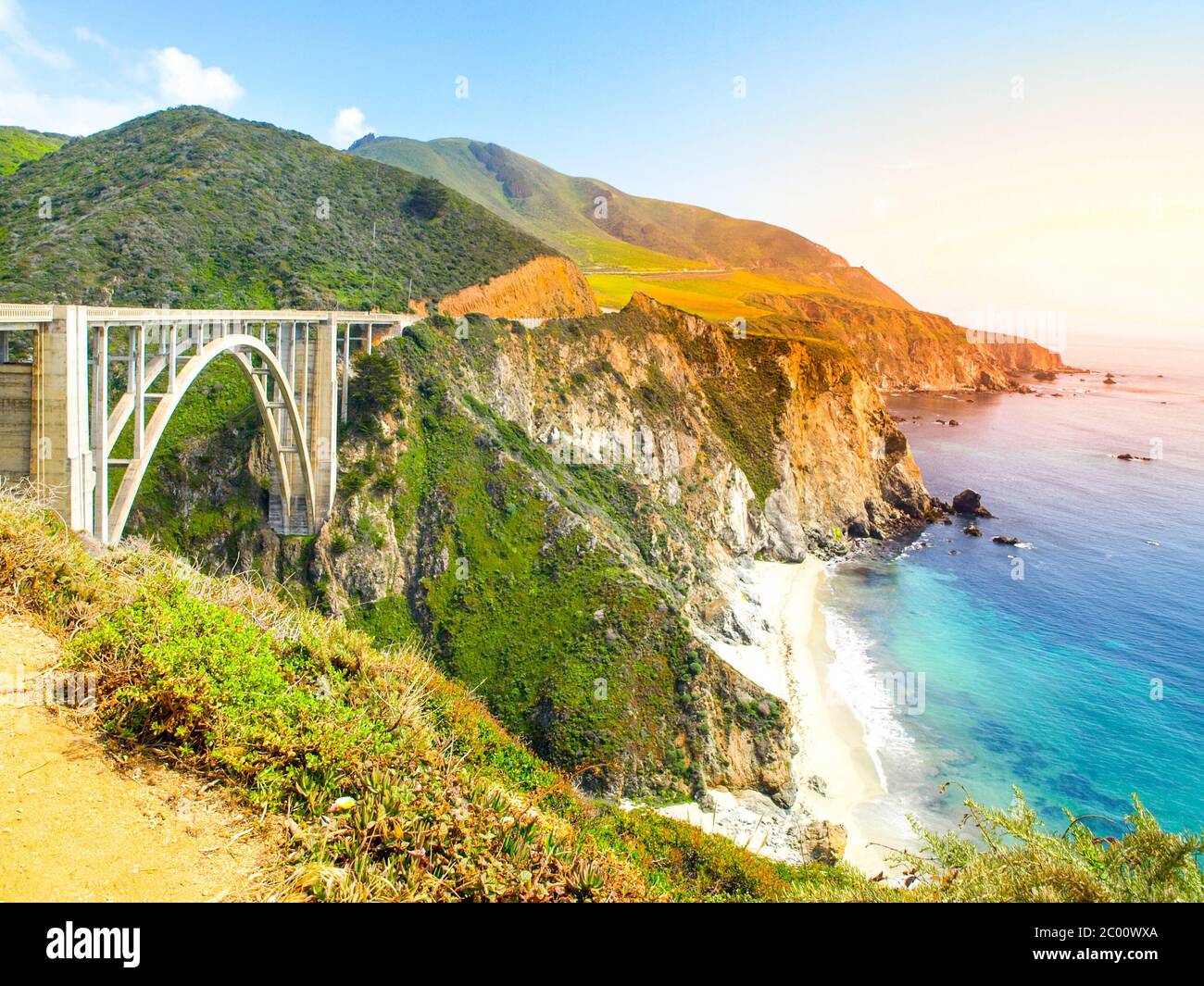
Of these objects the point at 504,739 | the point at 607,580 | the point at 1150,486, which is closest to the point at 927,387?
the point at 1150,486

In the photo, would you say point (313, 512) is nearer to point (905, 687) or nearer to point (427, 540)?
point (427, 540)

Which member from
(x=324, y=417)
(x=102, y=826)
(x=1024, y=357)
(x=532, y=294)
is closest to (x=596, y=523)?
(x=324, y=417)

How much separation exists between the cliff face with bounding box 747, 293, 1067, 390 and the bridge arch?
Answer: 10663cm

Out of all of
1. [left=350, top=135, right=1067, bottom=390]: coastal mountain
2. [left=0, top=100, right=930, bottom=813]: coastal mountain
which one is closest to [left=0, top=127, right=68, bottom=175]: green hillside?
[left=0, top=100, right=930, bottom=813]: coastal mountain

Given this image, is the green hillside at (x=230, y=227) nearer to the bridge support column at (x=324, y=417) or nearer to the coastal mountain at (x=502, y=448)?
the coastal mountain at (x=502, y=448)

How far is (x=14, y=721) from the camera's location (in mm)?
5734

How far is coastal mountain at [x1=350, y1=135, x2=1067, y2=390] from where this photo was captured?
99.5m

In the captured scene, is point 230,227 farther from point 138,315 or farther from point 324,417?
point 138,315

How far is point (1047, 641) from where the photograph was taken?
41.9 m

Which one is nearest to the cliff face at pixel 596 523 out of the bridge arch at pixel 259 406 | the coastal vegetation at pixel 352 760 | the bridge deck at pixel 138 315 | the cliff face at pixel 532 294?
the bridge arch at pixel 259 406

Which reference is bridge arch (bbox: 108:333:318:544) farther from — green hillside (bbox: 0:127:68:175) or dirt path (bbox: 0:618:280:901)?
green hillside (bbox: 0:127:68:175)

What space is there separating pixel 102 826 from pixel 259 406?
2635cm
